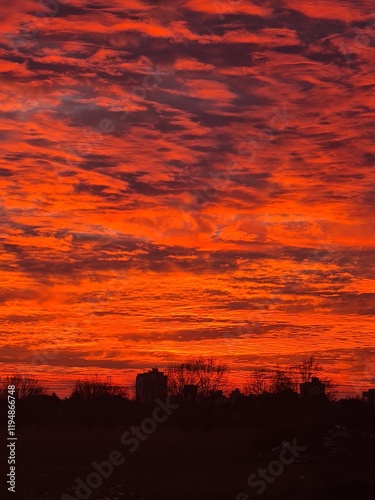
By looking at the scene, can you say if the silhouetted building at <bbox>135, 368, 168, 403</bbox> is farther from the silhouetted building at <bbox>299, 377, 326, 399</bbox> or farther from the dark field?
the dark field

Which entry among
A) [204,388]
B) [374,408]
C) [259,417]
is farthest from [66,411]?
Result: [374,408]

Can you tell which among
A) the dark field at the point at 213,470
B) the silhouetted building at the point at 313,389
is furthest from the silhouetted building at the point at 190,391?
the dark field at the point at 213,470

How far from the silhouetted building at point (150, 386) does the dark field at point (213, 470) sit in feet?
269

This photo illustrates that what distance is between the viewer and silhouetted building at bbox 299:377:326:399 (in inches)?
4316

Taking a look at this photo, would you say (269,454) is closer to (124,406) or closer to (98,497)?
(98,497)

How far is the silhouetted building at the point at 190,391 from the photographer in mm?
119425

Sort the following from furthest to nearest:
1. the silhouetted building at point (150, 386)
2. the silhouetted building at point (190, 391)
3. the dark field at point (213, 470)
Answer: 1. the silhouetted building at point (150, 386)
2. the silhouetted building at point (190, 391)
3. the dark field at point (213, 470)

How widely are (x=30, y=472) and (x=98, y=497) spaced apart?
9.28 meters

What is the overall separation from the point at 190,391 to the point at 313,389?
1981cm

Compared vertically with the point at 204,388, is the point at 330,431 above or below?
below

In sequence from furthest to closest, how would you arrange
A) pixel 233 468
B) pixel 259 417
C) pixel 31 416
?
pixel 31 416 → pixel 259 417 → pixel 233 468

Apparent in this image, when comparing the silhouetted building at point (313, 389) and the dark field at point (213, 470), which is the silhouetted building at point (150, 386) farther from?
the dark field at point (213, 470)

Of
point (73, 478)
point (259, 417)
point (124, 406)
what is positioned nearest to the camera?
point (73, 478)

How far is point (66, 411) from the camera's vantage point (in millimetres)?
138500
